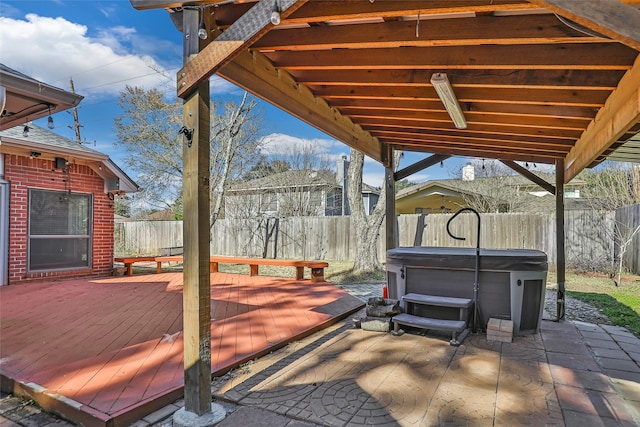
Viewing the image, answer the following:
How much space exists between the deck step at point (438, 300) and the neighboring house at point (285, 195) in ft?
38.3

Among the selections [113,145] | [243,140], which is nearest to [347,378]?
[243,140]

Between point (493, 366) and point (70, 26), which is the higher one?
point (70, 26)

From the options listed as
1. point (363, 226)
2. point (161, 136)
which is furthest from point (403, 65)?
point (161, 136)

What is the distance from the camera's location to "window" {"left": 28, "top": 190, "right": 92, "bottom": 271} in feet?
21.2

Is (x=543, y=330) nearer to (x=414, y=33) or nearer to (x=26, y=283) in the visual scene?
(x=414, y=33)

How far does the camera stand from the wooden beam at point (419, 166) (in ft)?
18.6

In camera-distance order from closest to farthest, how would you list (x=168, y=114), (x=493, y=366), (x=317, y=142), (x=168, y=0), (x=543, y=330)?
(x=168, y=0)
(x=493, y=366)
(x=543, y=330)
(x=168, y=114)
(x=317, y=142)

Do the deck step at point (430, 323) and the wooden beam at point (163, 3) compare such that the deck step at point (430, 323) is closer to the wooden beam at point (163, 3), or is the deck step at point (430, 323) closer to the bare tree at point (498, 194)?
the wooden beam at point (163, 3)

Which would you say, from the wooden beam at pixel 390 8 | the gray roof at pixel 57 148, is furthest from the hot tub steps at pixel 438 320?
the gray roof at pixel 57 148

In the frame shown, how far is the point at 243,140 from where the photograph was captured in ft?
45.3

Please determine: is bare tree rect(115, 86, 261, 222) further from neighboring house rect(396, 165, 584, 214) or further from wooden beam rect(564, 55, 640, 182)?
wooden beam rect(564, 55, 640, 182)

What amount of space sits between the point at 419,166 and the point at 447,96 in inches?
110

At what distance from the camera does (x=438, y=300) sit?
4.00m

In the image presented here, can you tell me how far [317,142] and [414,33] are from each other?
1622 cm
